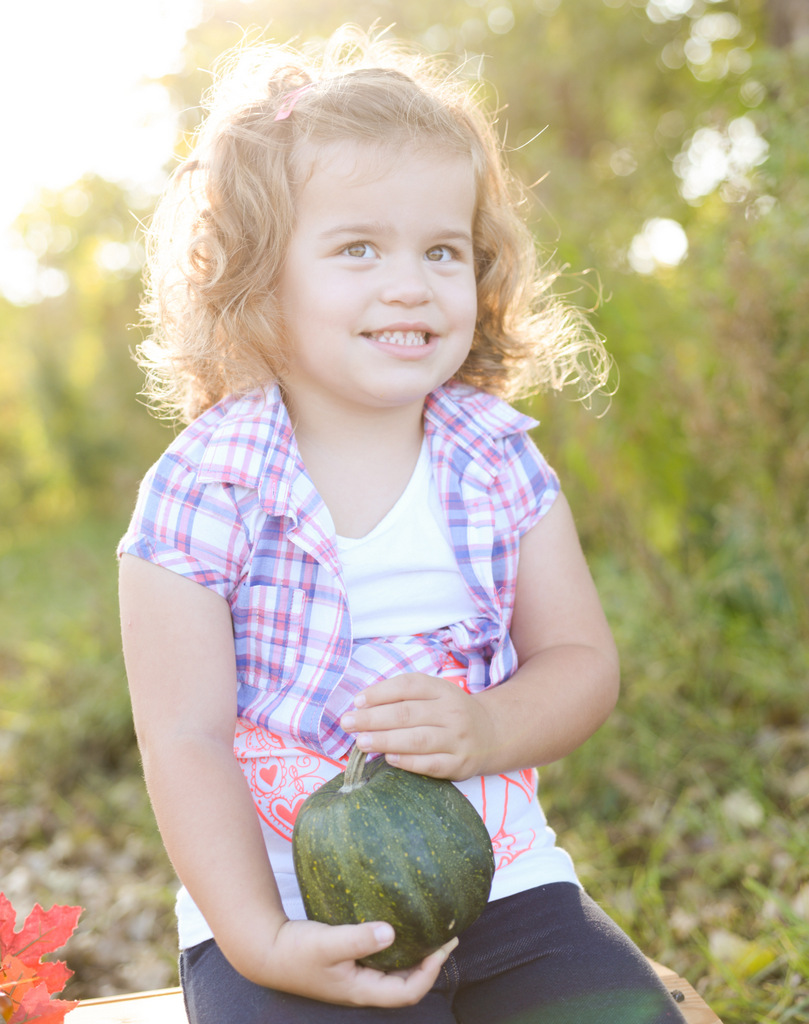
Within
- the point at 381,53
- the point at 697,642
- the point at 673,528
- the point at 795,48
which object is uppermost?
the point at 795,48

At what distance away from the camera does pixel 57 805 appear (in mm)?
4031

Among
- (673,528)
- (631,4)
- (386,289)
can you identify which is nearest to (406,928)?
(386,289)

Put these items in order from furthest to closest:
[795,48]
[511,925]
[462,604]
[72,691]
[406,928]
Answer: [72,691] < [795,48] < [462,604] < [511,925] < [406,928]

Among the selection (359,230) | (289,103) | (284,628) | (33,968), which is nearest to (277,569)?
(284,628)

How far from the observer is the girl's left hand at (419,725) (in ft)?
4.75

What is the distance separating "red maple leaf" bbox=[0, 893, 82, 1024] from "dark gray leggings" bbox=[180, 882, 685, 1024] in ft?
0.90

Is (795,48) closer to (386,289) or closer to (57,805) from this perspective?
(386,289)

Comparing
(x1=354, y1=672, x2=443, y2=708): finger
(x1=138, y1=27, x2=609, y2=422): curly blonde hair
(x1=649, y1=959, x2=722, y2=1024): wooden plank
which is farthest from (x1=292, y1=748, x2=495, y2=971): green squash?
(x1=138, y1=27, x2=609, y2=422): curly blonde hair

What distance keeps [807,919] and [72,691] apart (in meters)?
3.49

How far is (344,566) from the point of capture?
1860mm

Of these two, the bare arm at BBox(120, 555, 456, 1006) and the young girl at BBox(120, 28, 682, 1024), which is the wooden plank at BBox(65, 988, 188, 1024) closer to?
the young girl at BBox(120, 28, 682, 1024)

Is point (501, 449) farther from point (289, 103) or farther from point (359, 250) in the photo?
point (289, 103)

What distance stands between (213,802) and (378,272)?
100 centimetres

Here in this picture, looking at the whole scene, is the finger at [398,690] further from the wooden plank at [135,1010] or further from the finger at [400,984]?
the wooden plank at [135,1010]
